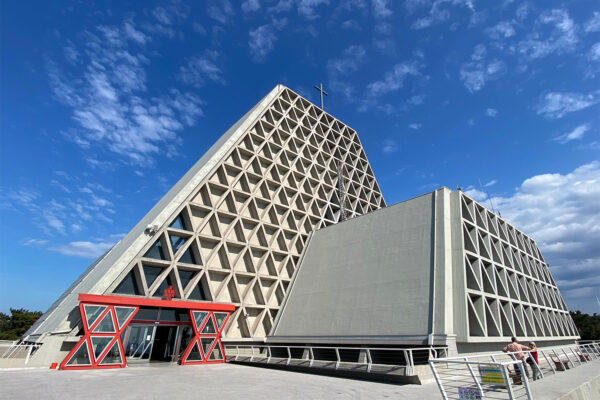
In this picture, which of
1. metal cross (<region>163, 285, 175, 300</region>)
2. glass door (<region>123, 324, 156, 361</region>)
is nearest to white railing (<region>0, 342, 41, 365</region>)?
glass door (<region>123, 324, 156, 361</region>)

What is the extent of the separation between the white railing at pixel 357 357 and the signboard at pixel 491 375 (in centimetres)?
310

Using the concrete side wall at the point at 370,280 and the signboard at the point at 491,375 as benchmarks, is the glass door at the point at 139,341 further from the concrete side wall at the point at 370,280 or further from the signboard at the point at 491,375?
the signboard at the point at 491,375

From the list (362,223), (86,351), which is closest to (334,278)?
(362,223)

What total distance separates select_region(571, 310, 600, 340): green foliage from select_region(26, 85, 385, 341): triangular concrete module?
155 feet

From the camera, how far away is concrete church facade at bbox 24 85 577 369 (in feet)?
47.9

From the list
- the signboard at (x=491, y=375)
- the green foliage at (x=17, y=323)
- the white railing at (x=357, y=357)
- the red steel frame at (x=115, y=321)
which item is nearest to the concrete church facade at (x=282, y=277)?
the red steel frame at (x=115, y=321)

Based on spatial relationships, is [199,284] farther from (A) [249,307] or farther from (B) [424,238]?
(B) [424,238]

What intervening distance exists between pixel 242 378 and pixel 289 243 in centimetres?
1492

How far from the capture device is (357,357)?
16.8 meters

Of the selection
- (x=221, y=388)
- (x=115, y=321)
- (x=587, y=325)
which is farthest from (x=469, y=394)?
(x=587, y=325)

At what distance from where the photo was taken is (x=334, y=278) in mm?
20625

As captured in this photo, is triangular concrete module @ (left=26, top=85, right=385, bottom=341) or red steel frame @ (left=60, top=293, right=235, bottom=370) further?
triangular concrete module @ (left=26, top=85, right=385, bottom=341)

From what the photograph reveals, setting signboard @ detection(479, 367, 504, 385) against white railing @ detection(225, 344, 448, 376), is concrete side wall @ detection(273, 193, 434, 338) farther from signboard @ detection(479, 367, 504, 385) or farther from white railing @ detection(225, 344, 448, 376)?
signboard @ detection(479, 367, 504, 385)

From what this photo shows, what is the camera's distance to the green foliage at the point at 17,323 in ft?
133
